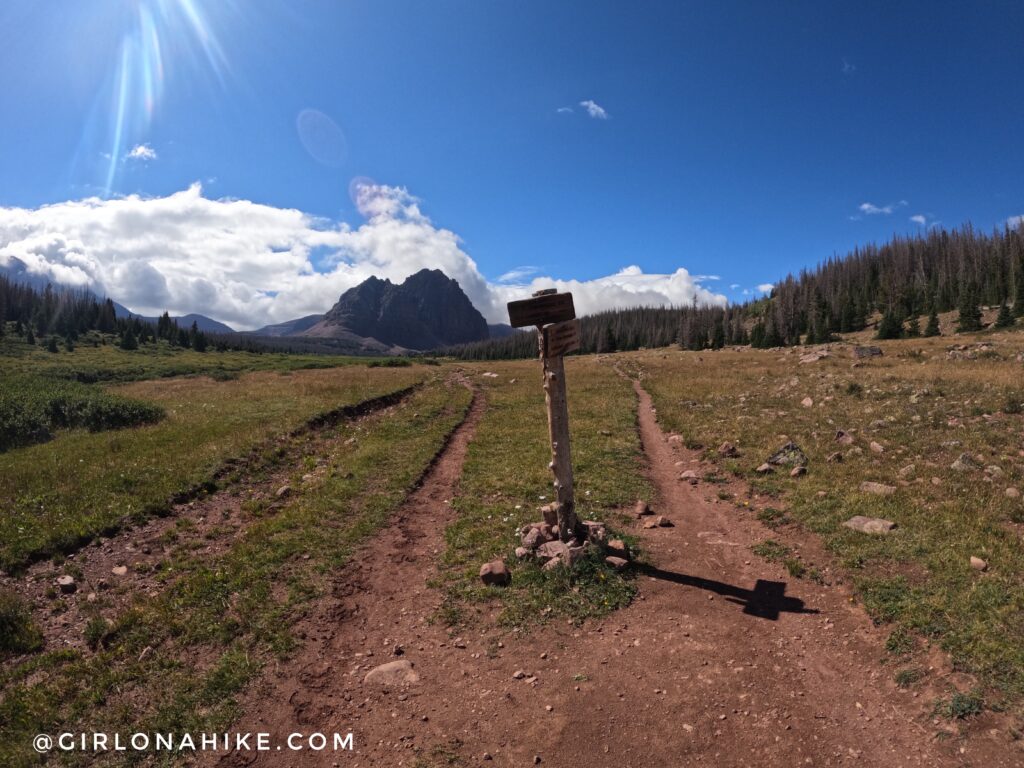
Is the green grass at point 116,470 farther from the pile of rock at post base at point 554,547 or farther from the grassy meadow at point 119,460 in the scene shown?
the pile of rock at post base at point 554,547

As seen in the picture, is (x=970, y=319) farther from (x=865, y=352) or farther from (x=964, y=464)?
(x=964, y=464)

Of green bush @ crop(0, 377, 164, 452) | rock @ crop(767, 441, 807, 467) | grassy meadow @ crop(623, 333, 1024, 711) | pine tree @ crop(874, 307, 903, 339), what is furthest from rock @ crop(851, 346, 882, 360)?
pine tree @ crop(874, 307, 903, 339)

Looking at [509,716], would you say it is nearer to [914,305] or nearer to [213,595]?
[213,595]

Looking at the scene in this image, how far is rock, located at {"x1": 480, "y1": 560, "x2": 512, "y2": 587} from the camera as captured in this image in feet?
30.1

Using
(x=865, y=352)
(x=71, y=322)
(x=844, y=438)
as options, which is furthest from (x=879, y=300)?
(x=71, y=322)

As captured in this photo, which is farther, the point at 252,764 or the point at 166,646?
the point at 166,646

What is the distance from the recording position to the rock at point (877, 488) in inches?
449

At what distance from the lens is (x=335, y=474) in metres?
16.0

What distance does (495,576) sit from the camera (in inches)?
362

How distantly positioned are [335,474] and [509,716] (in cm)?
1121

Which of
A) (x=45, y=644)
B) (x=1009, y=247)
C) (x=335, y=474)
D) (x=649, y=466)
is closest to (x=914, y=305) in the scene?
(x=1009, y=247)

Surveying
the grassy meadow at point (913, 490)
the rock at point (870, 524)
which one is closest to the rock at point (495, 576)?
the grassy meadow at point (913, 490)

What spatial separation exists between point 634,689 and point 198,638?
6759mm

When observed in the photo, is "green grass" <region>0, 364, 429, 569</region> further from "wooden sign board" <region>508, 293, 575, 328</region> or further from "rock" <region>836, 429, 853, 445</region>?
"rock" <region>836, 429, 853, 445</region>
